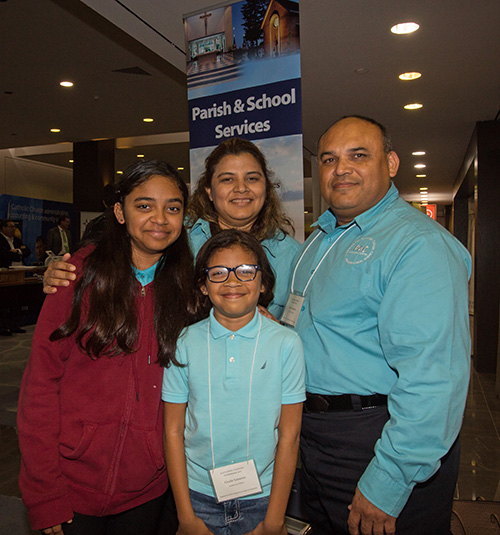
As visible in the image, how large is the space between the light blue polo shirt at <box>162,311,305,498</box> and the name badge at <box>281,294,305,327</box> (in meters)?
0.18

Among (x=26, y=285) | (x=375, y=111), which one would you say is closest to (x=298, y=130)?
(x=375, y=111)

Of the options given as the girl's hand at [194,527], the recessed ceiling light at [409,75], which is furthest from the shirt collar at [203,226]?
the recessed ceiling light at [409,75]

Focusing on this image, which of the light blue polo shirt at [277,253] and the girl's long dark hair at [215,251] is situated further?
the light blue polo shirt at [277,253]

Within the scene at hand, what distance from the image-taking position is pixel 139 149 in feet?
35.2

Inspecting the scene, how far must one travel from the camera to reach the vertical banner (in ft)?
7.91

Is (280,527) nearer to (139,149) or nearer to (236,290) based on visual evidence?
(236,290)

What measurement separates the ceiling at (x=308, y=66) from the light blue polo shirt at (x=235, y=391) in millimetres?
2555

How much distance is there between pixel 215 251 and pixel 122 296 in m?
0.34

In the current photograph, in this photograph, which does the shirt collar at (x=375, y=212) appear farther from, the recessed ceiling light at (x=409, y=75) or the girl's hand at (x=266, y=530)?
the recessed ceiling light at (x=409, y=75)

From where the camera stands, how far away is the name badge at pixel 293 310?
1.61m

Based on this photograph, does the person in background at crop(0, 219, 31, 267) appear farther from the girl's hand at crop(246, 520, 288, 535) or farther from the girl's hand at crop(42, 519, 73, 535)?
the girl's hand at crop(246, 520, 288, 535)

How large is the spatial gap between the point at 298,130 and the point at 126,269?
136cm

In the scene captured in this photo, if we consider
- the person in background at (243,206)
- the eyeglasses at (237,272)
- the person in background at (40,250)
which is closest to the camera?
the eyeglasses at (237,272)

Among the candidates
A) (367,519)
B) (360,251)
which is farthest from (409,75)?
(367,519)
